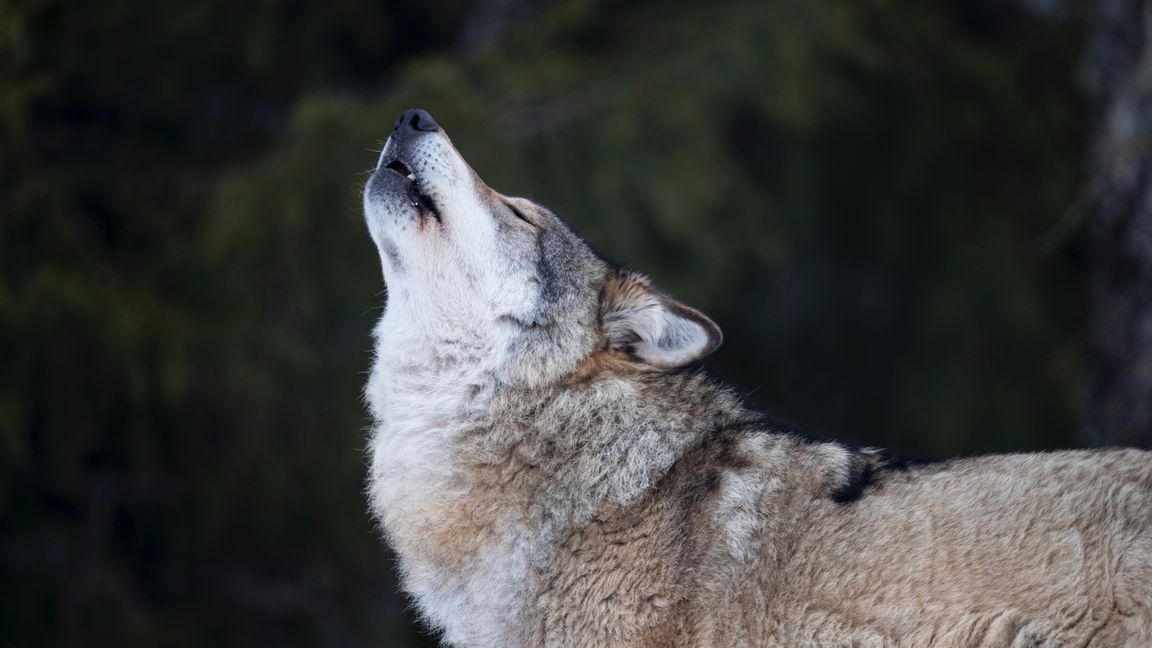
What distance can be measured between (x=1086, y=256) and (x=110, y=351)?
8699 mm

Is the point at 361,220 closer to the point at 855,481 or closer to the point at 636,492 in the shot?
the point at 636,492

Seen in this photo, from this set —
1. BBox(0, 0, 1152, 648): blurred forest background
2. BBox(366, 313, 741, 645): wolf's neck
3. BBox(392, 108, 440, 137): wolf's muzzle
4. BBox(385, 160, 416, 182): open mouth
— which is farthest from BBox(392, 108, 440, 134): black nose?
BBox(0, 0, 1152, 648): blurred forest background

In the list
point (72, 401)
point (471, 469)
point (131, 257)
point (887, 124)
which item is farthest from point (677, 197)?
point (471, 469)

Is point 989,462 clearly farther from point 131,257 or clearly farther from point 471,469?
point 131,257

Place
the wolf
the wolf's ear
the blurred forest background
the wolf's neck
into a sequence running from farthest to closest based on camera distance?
the blurred forest background
the wolf's ear
the wolf's neck
the wolf

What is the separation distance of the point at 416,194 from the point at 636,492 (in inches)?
57.6

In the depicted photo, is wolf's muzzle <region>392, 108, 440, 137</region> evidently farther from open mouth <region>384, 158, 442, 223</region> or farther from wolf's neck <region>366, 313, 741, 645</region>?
wolf's neck <region>366, 313, 741, 645</region>

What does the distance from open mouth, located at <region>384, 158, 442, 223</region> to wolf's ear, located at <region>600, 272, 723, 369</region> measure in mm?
730

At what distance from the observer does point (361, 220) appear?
8.73 metres

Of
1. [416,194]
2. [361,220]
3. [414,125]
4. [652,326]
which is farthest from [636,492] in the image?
[361,220]

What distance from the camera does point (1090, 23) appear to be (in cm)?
876

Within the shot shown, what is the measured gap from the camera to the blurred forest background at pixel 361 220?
8.27 meters

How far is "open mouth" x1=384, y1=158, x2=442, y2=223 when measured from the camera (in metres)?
4.73

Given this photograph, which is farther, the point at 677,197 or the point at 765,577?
the point at 677,197
